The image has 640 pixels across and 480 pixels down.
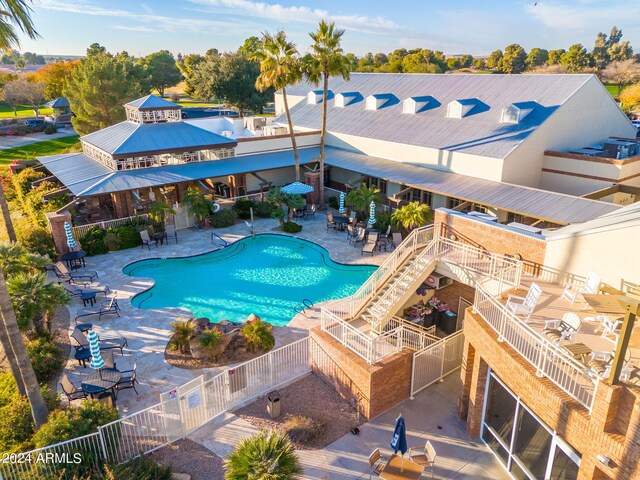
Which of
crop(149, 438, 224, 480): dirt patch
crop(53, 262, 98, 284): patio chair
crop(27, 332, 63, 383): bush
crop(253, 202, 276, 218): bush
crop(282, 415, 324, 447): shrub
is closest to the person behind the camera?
crop(149, 438, 224, 480): dirt patch

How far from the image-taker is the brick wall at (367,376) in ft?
42.5

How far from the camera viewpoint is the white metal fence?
10.2m

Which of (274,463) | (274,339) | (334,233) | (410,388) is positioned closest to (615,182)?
(334,233)

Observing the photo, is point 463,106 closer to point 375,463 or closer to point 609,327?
point 609,327

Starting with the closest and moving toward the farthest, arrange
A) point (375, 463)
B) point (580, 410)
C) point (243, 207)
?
point (580, 410) < point (375, 463) < point (243, 207)

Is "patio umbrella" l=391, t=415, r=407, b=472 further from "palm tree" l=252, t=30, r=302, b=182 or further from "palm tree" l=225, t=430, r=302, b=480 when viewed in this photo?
"palm tree" l=252, t=30, r=302, b=182

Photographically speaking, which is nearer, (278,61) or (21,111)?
(278,61)

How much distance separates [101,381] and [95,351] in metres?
1.29

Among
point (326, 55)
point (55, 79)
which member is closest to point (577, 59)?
point (326, 55)

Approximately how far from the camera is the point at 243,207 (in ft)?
103

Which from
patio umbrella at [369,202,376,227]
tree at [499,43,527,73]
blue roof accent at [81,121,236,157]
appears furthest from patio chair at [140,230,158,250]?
tree at [499,43,527,73]

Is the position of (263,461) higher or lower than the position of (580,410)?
lower

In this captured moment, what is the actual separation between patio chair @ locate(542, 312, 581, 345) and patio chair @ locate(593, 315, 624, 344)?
826mm

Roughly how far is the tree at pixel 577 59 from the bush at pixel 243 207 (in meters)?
80.5
